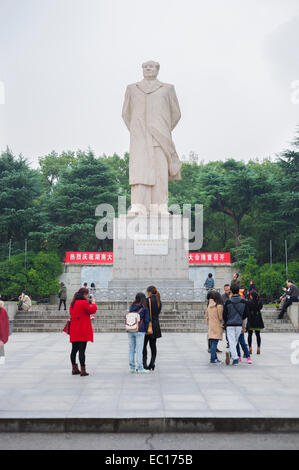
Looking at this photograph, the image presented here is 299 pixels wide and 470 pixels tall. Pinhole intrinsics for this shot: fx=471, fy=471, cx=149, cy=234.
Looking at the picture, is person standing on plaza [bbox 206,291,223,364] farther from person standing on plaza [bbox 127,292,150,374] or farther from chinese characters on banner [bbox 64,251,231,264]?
chinese characters on banner [bbox 64,251,231,264]

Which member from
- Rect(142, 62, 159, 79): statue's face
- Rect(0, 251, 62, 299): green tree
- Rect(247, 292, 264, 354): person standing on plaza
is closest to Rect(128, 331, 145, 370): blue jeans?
Rect(247, 292, 264, 354): person standing on plaza

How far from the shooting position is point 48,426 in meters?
4.46

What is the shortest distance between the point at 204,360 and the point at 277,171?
99.5 ft

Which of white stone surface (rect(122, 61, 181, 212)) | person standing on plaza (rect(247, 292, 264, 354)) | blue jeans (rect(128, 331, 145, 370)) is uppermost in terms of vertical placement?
white stone surface (rect(122, 61, 181, 212))

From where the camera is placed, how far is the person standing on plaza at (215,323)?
7.81 metres

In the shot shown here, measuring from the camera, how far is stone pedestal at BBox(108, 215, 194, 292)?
17.4 metres

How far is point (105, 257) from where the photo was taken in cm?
2652

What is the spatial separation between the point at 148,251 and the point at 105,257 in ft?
30.8

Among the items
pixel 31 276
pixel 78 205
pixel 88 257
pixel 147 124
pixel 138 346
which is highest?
pixel 147 124

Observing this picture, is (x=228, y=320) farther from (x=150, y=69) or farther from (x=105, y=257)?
(x=105, y=257)

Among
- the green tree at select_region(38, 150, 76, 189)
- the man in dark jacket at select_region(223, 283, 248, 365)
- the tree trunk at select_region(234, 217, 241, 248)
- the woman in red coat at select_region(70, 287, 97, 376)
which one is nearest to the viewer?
the woman in red coat at select_region(70, 287, 97, 376)

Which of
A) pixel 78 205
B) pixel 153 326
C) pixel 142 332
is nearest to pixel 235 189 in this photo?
pixel 78 205

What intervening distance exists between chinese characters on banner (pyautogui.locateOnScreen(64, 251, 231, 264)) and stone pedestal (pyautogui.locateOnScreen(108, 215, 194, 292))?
341 inches
